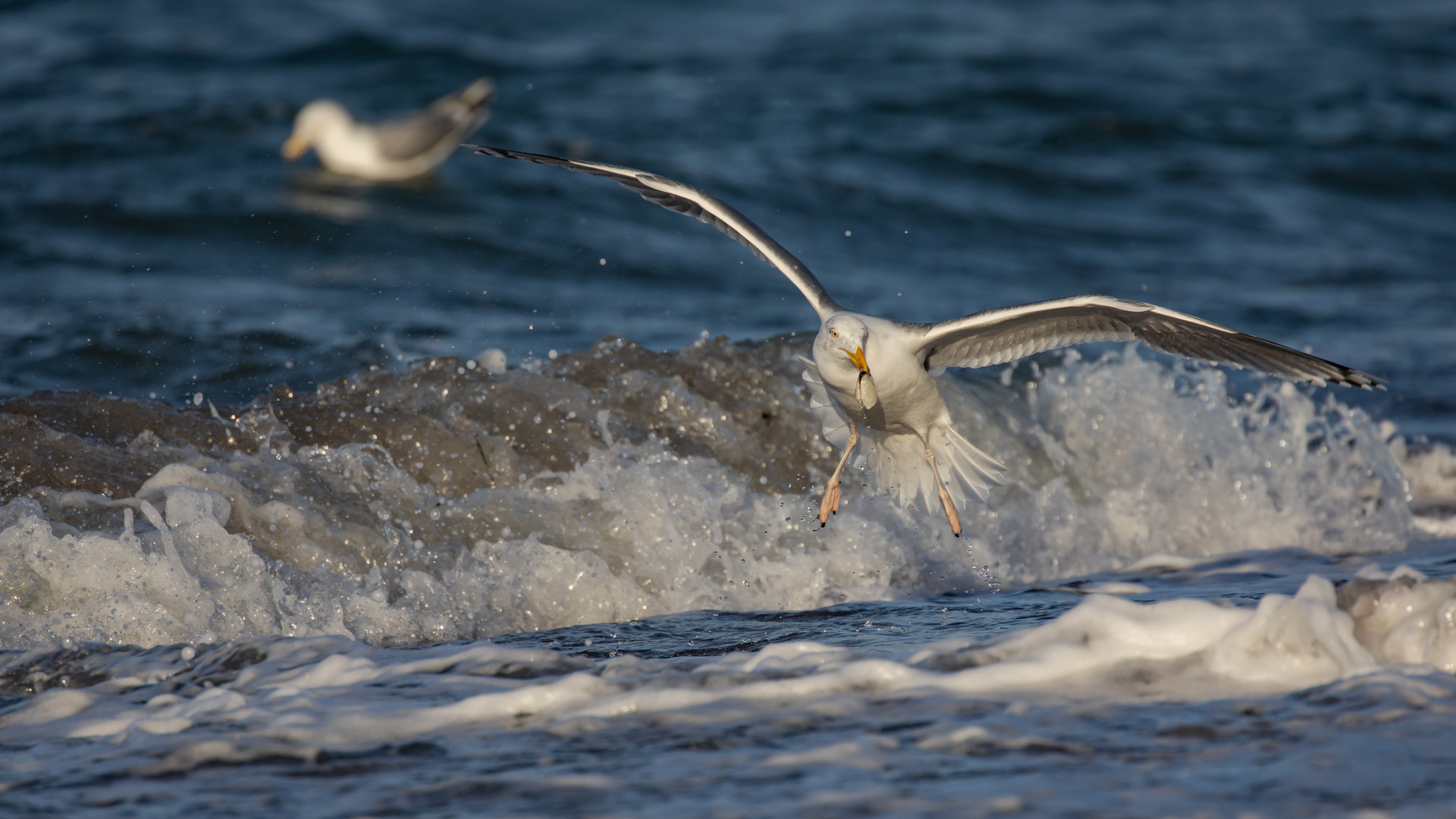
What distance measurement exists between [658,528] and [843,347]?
43.8 inches

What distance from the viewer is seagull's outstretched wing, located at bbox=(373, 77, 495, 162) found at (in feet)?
40.4

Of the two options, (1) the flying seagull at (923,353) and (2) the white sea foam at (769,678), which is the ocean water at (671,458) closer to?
(2) the white sea foam at (769,678)

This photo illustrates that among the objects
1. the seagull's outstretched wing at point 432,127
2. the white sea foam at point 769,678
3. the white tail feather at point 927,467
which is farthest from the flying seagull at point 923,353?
the seagull's outstretched wing at point 432,127

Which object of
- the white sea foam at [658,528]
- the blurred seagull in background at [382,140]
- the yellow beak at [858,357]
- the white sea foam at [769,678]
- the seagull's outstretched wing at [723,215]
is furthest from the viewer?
the blurred seagull in background at [382,140]

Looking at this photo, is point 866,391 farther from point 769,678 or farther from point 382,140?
point 382,140

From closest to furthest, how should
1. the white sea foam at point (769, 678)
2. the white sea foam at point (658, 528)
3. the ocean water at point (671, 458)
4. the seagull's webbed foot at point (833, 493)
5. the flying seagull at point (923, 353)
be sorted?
the ocean water at point (671, 458)
the white sea foam at point (769, 678)
the white sea foam at point (658, 528)
the flying seagull at point (923, 353)
the seagull's webbed foot at point (833, 493)

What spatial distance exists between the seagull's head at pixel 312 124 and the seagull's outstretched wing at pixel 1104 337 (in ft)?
27.6

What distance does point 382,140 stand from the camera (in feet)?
40.7

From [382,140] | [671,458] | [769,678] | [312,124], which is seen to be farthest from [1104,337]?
[312,124]

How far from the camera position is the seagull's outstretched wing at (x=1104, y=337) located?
4859mm

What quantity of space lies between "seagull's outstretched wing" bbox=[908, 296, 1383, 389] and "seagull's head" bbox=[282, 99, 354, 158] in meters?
8.40

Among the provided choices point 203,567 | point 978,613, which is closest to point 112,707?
point 203,567

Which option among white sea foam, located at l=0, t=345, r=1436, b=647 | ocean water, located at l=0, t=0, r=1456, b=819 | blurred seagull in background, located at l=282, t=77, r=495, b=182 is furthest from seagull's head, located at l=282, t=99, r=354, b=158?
white sea foam, located at l=0, t=345, r=1436, b=647

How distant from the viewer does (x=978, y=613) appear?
462cm
